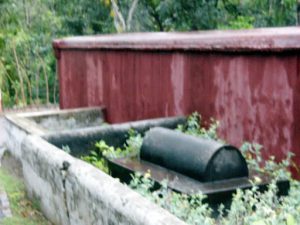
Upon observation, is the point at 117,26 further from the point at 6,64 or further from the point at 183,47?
the point at 183,47

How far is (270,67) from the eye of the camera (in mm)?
5539

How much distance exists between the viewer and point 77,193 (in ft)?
15.7

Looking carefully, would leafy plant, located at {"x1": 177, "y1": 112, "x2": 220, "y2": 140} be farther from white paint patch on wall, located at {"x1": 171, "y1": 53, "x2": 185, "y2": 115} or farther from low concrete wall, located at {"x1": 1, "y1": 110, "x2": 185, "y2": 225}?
low concrete wall, located at {"x1": 1, "y1": 110, "x2": 185, "y2": 225}

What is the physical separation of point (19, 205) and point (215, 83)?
111 inches

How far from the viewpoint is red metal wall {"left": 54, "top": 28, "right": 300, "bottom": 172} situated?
539 cm

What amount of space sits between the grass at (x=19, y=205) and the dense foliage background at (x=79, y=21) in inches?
349

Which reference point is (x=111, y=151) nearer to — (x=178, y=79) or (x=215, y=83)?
(x=215, y=83)

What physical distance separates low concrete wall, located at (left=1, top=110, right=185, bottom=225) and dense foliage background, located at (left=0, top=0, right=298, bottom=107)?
9.69 meters

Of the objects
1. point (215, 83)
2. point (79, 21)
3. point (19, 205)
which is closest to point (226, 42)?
point (215, 83)

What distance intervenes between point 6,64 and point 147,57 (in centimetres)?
1168

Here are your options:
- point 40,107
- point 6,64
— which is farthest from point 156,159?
point 6,64

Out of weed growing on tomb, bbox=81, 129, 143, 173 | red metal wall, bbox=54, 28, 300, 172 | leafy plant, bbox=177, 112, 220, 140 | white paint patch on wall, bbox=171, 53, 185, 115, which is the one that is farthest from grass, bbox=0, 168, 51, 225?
white paint patch on wall, bbox=171, 53, 185, 115

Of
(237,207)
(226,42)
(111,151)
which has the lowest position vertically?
(111,151)

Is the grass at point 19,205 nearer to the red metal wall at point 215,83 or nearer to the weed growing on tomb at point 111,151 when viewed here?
the weed growing on tomb at point 111,151
